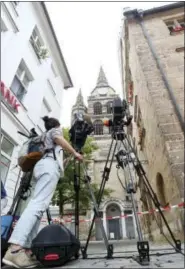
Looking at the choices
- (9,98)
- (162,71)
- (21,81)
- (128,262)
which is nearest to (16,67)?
(21,81)

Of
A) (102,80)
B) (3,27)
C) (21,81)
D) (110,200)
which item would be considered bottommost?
(110,200)

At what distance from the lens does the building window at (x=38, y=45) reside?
393 inches

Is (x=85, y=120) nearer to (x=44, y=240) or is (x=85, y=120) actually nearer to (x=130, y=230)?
(x=44, y=240)

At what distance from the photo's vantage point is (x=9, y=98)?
7.05m

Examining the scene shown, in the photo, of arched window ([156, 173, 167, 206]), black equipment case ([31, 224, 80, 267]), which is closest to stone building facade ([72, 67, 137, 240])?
arched window ([156, 173, 167, 206])

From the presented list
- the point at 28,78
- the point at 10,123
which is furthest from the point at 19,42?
the point at 10,123

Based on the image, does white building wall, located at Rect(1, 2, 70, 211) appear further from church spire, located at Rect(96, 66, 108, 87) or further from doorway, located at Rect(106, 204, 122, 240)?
church spire, located at Rect(96, 66, 108, 87)

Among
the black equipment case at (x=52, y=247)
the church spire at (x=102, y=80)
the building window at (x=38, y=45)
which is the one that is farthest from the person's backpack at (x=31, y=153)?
the church spire at (x=102, y=80)

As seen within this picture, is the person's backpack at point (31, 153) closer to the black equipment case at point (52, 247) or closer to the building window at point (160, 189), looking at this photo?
the black equipment case at point (52, 247)

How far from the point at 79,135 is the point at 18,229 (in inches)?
57.6

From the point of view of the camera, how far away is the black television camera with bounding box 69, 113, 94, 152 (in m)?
3.03

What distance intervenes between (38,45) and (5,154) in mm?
6519

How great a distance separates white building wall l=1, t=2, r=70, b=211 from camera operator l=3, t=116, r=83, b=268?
4492mm

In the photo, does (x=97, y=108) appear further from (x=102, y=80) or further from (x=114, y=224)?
(x=114, y=224)
